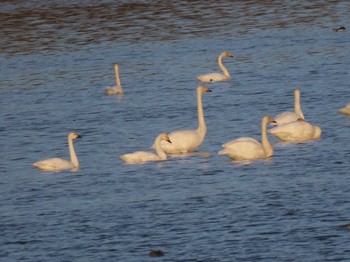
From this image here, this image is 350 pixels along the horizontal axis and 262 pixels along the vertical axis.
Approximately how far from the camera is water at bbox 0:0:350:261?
55.5 feet

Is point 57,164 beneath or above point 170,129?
beneath

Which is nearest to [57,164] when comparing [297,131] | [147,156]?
[147,156]

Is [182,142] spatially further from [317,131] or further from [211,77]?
[211,77]

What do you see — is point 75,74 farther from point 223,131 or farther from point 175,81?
point 223,131

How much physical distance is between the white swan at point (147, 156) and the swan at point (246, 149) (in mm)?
1213

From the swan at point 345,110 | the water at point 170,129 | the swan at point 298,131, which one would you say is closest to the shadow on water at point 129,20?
the water at point 170,129

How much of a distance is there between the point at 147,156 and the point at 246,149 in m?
1.81

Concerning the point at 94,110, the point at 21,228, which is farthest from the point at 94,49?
the point at 21,228

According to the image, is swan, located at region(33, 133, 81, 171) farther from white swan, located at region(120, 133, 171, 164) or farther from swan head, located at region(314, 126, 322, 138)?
swan head, located at region(314, 126, 322, 138)

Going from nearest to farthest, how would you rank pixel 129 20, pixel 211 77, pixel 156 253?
pixel 156 253 < pixel 211 77 < pixel 129 20

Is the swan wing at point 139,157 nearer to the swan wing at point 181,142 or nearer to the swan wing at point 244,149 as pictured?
the swan wing at point 181,142

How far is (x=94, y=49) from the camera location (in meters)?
38.5

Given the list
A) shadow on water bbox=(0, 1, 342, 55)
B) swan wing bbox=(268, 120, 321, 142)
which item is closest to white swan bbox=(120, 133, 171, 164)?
swan wing bbox=(268, 120, 321, 142)

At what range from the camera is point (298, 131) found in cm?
2302
